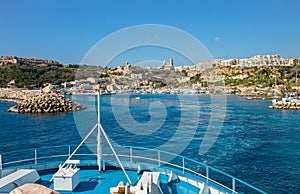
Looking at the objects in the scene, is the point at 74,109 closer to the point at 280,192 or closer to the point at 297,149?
the point at 297,149

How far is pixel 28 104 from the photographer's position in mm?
44344

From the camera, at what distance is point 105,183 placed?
17.6 ft

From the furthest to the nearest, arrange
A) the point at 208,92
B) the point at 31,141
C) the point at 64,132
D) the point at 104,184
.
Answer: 1. the point at 208,92
2. the point at 64,132
3. the point at 31,141
4. the point at 104,184

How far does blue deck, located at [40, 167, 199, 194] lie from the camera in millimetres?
5004

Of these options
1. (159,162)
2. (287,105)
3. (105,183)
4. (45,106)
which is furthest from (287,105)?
(105,183)

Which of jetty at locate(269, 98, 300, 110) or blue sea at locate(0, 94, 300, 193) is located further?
jetty at locate(269, 98, 300, 110)

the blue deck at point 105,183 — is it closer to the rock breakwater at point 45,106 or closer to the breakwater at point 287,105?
the rock breakwater at point 45,106

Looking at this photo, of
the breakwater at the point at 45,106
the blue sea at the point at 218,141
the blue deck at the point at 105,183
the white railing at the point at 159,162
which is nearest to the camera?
the blue deck at the point at 105,183


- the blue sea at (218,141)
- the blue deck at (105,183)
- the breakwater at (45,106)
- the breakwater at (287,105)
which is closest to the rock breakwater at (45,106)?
the breakwater at (45,106)

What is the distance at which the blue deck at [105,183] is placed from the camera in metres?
5.00

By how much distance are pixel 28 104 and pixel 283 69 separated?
350 ft

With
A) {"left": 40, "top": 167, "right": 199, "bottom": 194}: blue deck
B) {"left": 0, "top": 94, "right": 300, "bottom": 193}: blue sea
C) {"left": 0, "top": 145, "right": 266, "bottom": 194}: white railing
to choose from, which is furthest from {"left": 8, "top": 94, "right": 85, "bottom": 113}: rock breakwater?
{"left": 40, "top": 167, "right": 199, "bottom": 194}: blue deck

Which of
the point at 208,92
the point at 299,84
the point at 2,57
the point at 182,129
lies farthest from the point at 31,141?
the point at 2,57

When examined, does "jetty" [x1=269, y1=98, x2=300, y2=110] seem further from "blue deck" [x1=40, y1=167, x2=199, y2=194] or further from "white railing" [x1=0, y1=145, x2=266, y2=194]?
"blue deck" [x1=40, y1=167, x2=199, y2=194]
